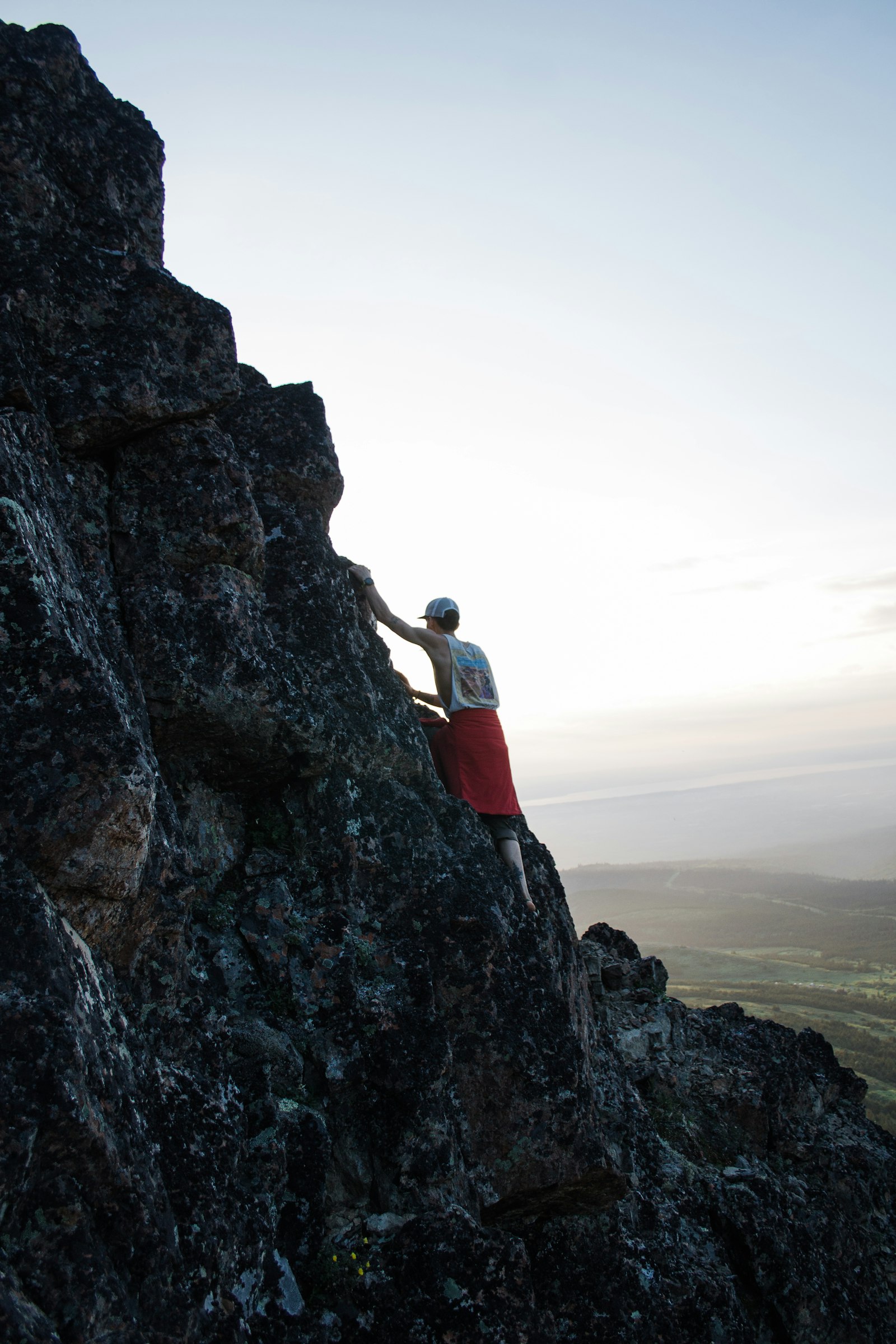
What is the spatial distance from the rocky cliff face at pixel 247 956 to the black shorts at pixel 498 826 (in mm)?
453

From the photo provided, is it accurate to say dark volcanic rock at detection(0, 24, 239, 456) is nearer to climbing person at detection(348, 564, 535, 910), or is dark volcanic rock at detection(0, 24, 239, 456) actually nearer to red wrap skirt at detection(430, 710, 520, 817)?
climbing person at detection(348, 564, 535, 910)

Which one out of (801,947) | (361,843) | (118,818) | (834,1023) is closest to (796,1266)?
(361,843)

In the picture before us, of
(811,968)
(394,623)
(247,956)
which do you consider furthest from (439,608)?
(811,968)

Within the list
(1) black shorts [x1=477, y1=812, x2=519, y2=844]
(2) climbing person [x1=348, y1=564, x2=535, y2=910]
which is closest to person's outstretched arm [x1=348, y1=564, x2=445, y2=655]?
(2) climbing person [x1=348, y1=564, x2=535, y2=910]

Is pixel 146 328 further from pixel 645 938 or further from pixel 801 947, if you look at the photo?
pixel 645 938

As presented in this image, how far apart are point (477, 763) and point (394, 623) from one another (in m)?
2.31

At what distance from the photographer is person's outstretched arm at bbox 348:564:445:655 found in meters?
11.1

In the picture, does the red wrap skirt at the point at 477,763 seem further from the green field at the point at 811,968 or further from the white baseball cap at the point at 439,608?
the green field at the point at 811,968

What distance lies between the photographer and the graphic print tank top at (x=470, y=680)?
11180 millimetres

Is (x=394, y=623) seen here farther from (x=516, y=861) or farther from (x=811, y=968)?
(x=811, y=968)

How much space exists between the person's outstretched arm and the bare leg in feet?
9.38

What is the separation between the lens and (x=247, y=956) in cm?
820

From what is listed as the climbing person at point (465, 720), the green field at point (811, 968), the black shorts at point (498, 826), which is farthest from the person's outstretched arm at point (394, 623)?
the green field at point (811, 968)

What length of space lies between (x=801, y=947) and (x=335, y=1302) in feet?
539
